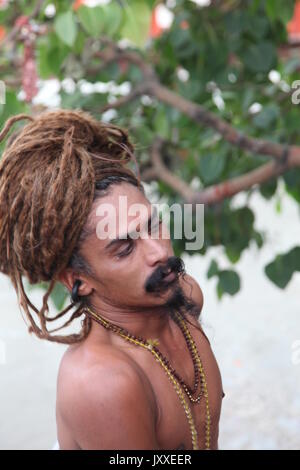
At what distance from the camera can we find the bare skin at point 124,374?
2.14 feet

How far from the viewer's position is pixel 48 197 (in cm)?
67

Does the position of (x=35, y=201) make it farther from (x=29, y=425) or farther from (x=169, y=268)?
(x=29, y=425)

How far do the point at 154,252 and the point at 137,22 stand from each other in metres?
0.53

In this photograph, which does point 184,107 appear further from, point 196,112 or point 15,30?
point 15,30

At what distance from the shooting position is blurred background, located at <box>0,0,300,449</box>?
46.1 inches

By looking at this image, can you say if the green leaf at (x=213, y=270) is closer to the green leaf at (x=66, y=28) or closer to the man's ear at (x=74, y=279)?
the green leaf at (x=66, y=28)

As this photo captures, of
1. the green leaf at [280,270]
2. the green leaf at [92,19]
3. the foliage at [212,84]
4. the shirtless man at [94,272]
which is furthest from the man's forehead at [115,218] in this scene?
the green leaf at [280,270]

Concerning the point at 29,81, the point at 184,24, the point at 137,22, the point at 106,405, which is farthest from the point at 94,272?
the point at 184,24

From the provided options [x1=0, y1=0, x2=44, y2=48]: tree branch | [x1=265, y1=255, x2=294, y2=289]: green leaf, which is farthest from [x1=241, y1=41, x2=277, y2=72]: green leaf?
[x1=0, y1=0, x2=44, y2=48]: tree branch

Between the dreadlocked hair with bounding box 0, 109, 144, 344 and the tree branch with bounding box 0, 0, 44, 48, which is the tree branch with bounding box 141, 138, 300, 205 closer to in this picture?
the tree branch with bounding box 0, 0, 44, 48

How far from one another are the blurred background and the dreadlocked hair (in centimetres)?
28

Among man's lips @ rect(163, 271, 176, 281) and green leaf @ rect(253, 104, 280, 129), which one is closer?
man's lips @ rect(163, 271, 176, 281)

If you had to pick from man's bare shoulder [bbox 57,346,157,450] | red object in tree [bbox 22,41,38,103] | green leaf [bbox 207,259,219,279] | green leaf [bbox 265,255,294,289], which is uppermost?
red object in tree [bbox 22,41,38,103]

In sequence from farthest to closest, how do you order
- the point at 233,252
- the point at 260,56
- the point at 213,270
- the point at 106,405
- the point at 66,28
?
the point at 233,252 < the point at 213,270 < the point at 260,56 < the point at 66,28 < the point at 106,405
